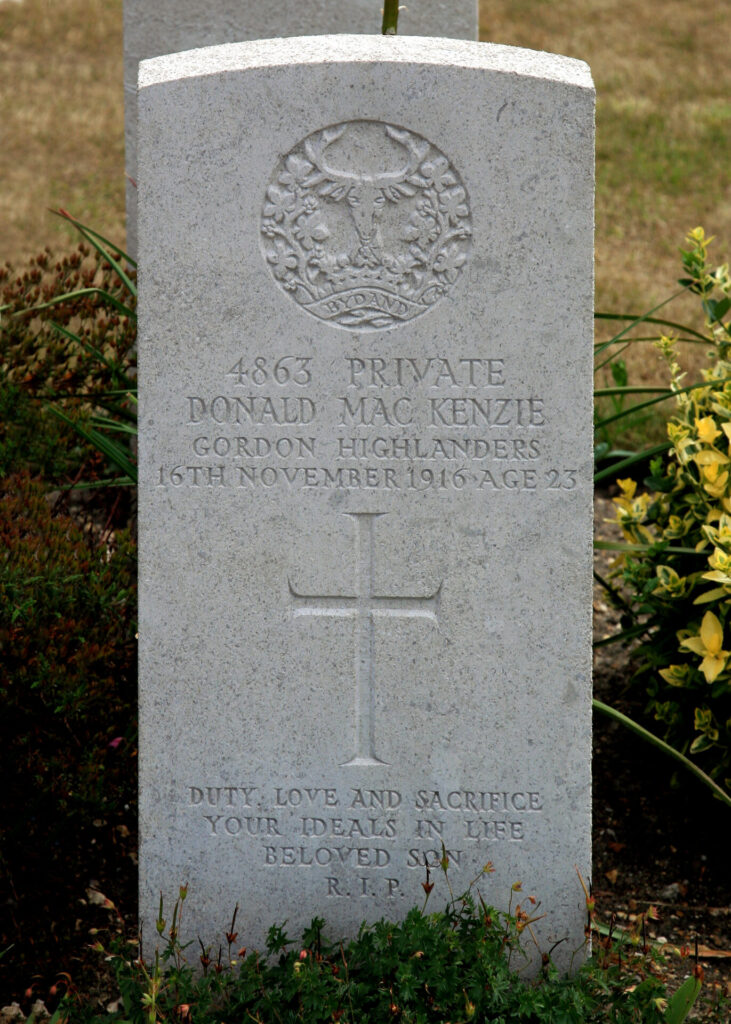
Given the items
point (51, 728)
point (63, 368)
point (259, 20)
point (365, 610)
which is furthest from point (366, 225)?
point (259, 20)

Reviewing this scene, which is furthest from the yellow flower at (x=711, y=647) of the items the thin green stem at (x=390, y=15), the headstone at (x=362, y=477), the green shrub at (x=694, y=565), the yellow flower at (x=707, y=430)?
the thin green stem at (x=390, y=15)

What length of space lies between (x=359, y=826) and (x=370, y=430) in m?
0.97

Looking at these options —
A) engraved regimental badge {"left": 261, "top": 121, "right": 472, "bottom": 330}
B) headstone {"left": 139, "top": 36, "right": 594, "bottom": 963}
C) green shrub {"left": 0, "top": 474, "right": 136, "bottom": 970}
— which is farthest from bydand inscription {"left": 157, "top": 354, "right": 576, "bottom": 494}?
green shrub {"left": 0, "top": 474, "right": 136, "bottom": 970}

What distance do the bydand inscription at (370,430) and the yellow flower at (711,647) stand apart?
84 centimetres

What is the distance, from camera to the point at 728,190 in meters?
9.27

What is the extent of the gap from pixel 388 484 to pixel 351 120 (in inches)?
32.5

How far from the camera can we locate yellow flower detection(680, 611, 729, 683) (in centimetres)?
327

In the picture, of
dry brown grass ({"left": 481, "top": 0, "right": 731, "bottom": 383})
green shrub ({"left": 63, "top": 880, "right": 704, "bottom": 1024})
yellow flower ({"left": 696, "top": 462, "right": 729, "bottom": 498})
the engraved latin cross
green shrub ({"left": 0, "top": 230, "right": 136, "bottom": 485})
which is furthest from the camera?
dry brown grass ({"left": 481, "top": 0, "right": 731, "bottom": 383})

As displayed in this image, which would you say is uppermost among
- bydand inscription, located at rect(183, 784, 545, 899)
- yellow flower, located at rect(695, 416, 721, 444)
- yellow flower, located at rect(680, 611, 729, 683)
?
yellow flower, located at rect(695, 416, 721, 444)

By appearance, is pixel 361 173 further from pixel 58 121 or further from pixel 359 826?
pixel 58 121

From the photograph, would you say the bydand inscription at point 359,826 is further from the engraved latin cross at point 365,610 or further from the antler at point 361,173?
the antler at point 361,173

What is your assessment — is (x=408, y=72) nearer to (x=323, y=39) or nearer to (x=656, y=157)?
(x=323, y=39)

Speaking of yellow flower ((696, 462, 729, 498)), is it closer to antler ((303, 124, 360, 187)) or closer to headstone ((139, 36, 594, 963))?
headstone ((139, 36, 594, 963))

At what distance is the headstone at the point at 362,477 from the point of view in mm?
2607
